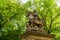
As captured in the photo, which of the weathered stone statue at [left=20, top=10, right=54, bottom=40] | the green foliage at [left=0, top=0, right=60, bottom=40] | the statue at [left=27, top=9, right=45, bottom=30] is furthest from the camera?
the green foliage at [left=0, top=0, right=60, bottom=40]

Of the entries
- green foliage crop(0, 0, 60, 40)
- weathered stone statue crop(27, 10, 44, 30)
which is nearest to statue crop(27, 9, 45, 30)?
weathered stone statue crop(27, 10, 44, 30)

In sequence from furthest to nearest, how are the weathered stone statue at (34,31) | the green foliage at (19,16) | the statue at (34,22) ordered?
the green foliage at (19,16) → the statue at (34,22) → the weathered stone statue at (34,31)

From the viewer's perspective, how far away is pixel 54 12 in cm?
2834

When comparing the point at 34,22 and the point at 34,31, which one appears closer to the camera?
the point at 34,31

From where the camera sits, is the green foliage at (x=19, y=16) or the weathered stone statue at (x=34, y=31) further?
the green foliage at (x=19, y=16)

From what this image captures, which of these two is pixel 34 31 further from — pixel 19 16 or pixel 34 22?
pixel 19 16

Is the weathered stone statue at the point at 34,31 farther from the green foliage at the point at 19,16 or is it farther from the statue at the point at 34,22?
the green foliage at the point at 19,16

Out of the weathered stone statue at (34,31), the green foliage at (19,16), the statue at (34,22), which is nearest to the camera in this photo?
the weathered stone statue at (34,31)

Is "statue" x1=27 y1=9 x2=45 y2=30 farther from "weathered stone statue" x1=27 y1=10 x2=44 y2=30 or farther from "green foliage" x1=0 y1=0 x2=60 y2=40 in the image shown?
"green foliage" x1=0 y1=0 x2=60 y2=40

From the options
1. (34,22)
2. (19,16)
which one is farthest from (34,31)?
(19,16)

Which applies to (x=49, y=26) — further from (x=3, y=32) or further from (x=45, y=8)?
(x=3, y=32)

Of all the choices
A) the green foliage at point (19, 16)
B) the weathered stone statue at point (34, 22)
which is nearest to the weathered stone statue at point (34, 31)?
the weathered stone statue at point (34, 22)

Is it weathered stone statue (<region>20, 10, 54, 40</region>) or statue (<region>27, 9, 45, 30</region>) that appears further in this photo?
statue (<region>27, 9, 45, 30</region>)

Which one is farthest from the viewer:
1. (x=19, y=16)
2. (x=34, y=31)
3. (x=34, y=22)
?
(x=19, y=16)
